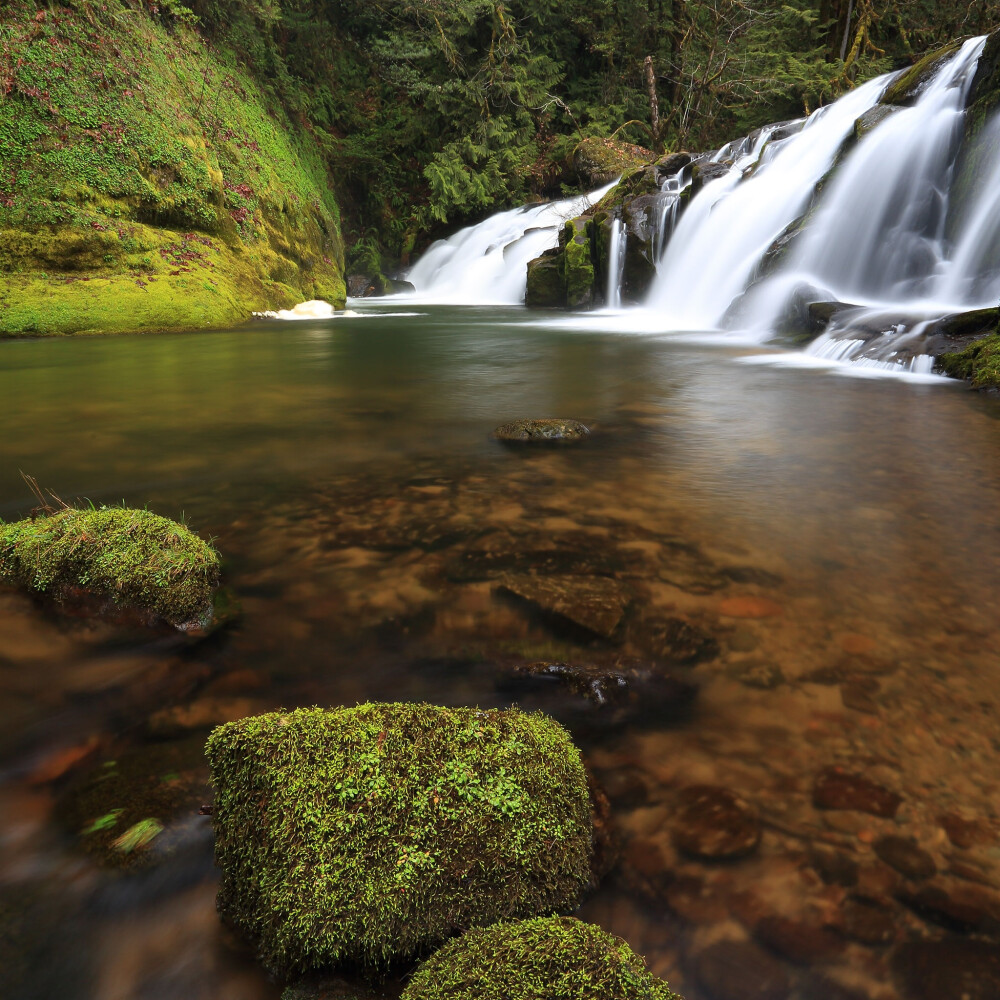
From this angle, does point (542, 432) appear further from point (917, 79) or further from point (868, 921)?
point (917, 79)

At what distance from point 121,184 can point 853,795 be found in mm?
14690

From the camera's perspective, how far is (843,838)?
152 cm

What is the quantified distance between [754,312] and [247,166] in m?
12.7

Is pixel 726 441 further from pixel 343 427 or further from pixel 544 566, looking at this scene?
pixel 343 427

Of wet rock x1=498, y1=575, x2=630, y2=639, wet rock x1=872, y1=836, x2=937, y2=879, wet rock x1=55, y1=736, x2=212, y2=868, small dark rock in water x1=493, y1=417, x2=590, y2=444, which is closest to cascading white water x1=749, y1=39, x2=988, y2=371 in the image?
small dark rock in water x1=493, y1=417, x2=590, y2=444

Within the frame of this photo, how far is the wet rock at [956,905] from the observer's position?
1.33 m

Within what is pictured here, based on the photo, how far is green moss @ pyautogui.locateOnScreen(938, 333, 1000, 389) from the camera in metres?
6.18

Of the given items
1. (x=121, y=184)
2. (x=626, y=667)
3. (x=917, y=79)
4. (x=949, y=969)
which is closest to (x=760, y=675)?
(x=626, y=667)

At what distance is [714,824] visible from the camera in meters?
1.58

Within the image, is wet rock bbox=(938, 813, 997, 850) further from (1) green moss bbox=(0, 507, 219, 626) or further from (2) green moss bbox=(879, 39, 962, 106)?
(2) green moss bbox=(879, 39, 962, 106)

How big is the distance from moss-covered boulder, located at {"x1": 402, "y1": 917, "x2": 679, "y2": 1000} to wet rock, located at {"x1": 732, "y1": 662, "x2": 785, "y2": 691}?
3.71 ft

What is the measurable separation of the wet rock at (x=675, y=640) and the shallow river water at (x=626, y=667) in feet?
0.04

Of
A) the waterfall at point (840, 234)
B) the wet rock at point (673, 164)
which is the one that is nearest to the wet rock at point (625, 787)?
the waterfall at point (840, 234)

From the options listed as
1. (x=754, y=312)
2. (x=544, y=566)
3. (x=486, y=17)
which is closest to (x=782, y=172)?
(x=754, y=312)
